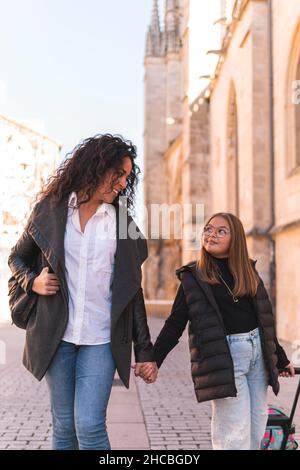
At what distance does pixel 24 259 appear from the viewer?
2.88 metres

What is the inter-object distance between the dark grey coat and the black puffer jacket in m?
0.22

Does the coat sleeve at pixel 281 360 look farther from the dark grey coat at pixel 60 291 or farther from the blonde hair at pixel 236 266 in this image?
the dark grey coat at pixel 60 291

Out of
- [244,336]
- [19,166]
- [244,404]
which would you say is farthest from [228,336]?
[19,166]

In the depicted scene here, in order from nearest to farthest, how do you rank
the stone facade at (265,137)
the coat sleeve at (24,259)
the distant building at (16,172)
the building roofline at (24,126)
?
the coat sleeve at (24,259) → the stone facade at (265,137) → the distant building at (16,172) → the building roofline at (24,126)

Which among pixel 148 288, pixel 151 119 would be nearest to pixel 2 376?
pixel 148 288

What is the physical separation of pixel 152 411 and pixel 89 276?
3537mm

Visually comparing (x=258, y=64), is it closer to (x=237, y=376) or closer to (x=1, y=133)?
(x=237, y=376)

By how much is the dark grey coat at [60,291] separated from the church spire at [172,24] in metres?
34.4

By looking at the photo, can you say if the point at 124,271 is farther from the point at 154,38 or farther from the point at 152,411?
the point at 154,38

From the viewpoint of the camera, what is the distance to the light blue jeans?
9.34 feet

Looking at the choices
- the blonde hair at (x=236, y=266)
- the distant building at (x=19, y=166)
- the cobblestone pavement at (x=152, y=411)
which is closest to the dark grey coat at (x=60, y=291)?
the blonde hair at (x=236, y=266)

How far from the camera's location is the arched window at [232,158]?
19.3m

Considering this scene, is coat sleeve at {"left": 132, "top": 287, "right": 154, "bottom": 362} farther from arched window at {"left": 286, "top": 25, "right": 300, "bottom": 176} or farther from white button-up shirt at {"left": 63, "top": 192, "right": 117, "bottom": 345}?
arched window at {"left": 286, "top": 25, "right": 300, "bottom": 176}

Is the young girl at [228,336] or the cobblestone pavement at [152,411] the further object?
the cobblestone pavement at [152,411]
